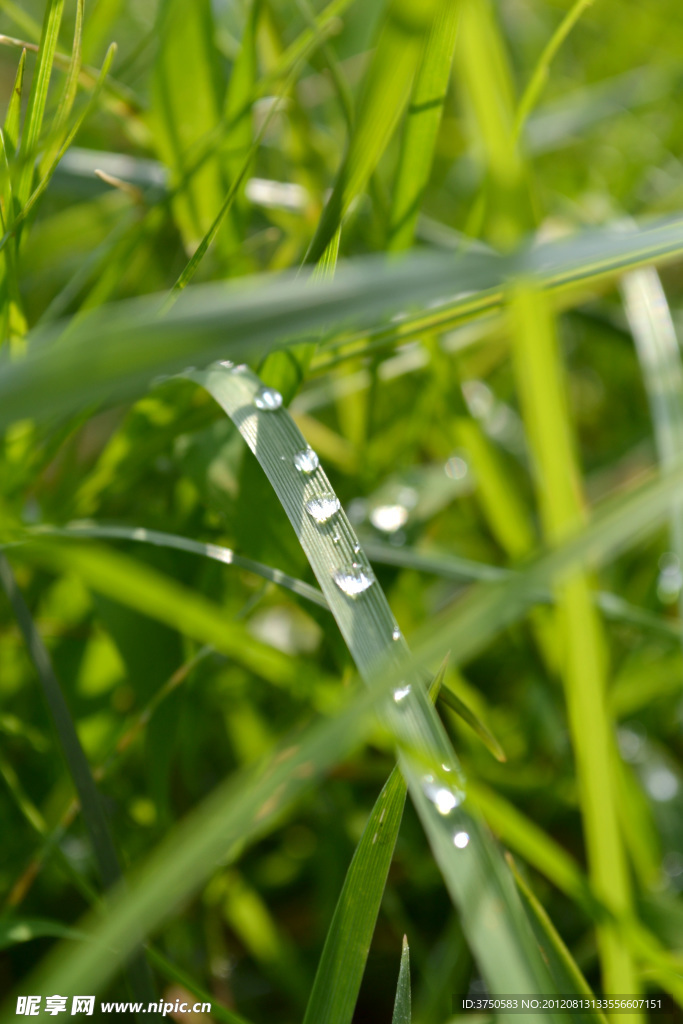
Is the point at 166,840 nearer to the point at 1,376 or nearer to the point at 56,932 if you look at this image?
the point at 56,932

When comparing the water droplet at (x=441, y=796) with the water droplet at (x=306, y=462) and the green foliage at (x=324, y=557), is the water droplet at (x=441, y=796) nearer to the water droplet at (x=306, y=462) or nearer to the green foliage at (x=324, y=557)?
the green foliage at (x=324, y=557)

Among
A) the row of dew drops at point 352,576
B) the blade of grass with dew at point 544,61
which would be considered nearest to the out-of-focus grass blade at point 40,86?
the row of dew drops at point 352,576

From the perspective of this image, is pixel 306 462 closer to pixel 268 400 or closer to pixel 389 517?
pixel 268 400

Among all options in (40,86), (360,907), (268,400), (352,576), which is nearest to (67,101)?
(40,86)

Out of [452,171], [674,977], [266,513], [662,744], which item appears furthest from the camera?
[452,171]

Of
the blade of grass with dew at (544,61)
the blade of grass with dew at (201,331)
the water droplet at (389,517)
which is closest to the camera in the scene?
the blade of grass with dew at (201,331)

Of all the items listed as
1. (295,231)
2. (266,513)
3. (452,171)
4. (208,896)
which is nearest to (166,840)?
(208,896)

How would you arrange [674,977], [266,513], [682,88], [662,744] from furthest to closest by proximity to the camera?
[682,88], [662,744], [266,513], [674,977]
